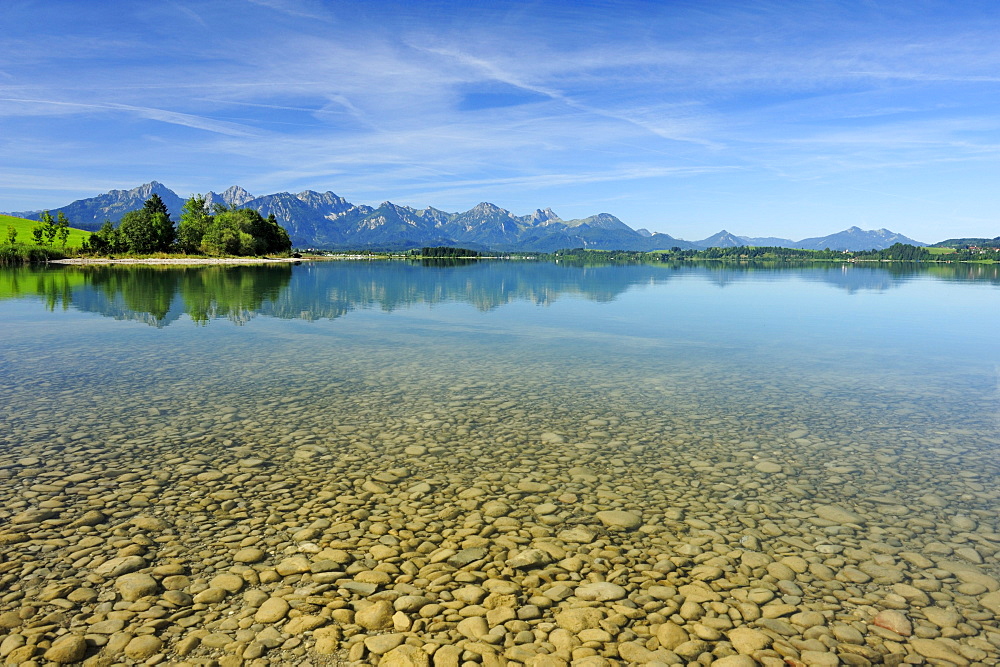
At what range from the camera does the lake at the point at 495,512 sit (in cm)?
869

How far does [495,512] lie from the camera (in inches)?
496

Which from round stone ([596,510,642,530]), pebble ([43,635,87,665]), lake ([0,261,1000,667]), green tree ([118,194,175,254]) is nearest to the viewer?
pebble ([43,635,87,665])

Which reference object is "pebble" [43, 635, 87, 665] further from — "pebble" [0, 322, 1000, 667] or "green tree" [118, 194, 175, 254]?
"green tree" [118, 194, 175, 254]

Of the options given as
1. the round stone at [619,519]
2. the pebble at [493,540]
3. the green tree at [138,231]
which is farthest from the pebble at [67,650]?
the green tree at [138,231]

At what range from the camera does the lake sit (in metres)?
8.69

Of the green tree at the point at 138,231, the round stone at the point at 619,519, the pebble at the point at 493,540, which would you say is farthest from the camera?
the green tree at the point at 138,231

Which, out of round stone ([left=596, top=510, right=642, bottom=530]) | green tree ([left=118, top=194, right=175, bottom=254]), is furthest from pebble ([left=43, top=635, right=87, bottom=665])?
green tree ([left=118, top=194, right=175, bottom=254])

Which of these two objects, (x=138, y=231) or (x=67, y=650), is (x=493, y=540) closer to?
(x=67, y=650)

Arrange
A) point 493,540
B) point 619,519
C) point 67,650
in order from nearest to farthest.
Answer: point 67,650, point 493,540, point 619,519

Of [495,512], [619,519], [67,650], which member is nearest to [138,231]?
[495,512]

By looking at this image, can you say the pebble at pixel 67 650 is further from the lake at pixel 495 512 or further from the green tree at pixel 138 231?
the green tree at pixel 138 231

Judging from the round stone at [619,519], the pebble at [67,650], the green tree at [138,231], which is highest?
the green tree at [138,231]

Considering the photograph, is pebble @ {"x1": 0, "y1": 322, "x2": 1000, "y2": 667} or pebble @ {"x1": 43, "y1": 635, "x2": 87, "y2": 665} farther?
pebble @ {"x1": 0, "y1": 322, "x2": 1000, "y2": 667}

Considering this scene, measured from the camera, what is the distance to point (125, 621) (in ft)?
28.7
